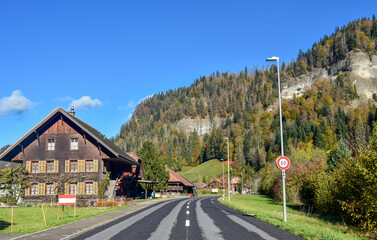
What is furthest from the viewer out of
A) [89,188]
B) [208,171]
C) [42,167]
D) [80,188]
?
[208,171]

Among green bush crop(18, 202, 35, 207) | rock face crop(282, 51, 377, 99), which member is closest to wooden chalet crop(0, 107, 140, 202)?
green bush crop(18, 202, 35, 207)

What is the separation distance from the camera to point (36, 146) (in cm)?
3891

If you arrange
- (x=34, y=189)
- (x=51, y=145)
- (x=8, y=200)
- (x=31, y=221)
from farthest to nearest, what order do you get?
(x=51, y=145) → (x=34, y=189) → (x=8, y=200) → (x=31, y=221)

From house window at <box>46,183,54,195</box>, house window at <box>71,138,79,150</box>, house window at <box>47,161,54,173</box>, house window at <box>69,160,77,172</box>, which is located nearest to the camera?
house window at <box>46,183,54,195</box>

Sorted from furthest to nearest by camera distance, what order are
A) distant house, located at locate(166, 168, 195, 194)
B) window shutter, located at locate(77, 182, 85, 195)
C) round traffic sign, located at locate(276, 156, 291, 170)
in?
1. distant house, located at locate(166, 168, 195, 194)
2. window shutter, located at locate(77, 182, 85, 195)
3. round traffic sign, located at locate(276, 156, 291, 170)

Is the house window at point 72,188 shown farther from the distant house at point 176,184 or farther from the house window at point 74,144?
the distant house at point 176,184

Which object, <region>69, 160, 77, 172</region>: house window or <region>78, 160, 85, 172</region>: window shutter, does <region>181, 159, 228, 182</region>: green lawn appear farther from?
<region>78, 160, 85, 172</region>: window shutter

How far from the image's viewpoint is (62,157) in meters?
38.3

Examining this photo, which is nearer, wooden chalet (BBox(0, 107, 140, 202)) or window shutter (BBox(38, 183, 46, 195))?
wooden chalet (BBox(0, 107, 140, 202))

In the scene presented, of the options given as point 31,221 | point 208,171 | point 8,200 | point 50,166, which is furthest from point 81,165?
→ point 208,171

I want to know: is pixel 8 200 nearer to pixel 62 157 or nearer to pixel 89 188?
pixel 62 157

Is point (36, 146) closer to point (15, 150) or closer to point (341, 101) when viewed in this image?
point (15, 150)

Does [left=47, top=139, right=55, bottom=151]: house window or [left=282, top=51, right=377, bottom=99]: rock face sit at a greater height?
[left=282, top=51, right=377, bottom=99]: rock face

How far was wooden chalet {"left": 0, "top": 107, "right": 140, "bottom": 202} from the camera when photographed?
122ft
